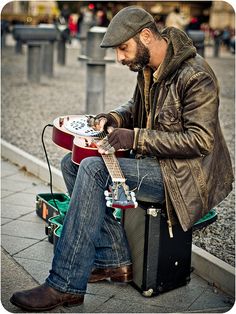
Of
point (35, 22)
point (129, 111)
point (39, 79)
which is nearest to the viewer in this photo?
point (129, 111)

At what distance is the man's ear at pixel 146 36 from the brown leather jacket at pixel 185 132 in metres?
0.12

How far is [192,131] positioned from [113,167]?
0.44 metres

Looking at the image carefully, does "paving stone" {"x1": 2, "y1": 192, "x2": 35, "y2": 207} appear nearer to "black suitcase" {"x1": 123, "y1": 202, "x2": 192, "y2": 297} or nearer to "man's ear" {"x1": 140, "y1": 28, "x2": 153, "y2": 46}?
"black suitcase" {"x1": 123, "y1": 202, "x2": 192, "y2": 297}

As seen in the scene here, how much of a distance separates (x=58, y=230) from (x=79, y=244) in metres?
0.68

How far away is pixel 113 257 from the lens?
11.5ft

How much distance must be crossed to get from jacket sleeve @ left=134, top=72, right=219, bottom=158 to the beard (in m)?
0.28

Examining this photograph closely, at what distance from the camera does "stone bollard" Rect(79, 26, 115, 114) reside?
7.49 m

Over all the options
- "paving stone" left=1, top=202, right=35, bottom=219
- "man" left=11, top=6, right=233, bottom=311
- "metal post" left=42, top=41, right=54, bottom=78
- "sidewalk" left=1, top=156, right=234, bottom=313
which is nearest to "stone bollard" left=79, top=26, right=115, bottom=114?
"paving stone" left=1, top=202, right=35, bottom=219

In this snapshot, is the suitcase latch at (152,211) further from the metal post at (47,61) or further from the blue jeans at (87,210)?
the metal post at (47,61)

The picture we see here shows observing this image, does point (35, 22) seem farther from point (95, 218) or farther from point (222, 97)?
point (95, 218)

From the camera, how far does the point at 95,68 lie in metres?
7.82

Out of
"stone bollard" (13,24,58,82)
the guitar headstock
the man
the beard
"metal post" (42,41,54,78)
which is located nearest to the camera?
the guitar headstock

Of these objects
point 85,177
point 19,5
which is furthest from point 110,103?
point 19,5

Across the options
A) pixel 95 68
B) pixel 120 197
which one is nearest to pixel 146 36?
pixel 120 197
